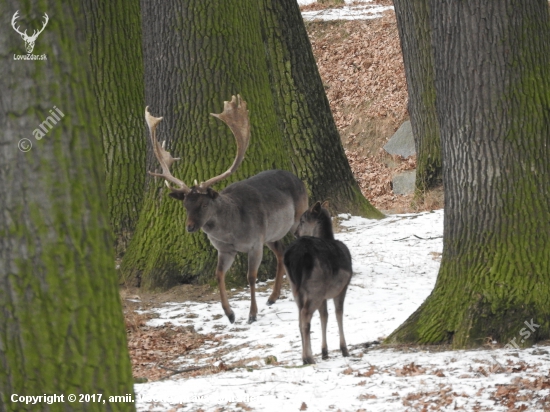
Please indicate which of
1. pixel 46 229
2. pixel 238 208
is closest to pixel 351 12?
pixel 238 208

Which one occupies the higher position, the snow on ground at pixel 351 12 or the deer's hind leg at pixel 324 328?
the snow on ground at pixel 351 12

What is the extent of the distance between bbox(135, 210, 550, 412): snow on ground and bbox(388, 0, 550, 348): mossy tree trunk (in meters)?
0.37

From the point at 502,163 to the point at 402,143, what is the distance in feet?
48.3

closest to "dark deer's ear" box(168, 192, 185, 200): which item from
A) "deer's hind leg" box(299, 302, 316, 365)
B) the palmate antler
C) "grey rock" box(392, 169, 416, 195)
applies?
the palmate antler

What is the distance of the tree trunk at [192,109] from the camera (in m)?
11.4

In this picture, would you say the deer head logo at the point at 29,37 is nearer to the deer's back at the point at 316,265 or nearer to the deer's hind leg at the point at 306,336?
the deer's back at the point at 316,265

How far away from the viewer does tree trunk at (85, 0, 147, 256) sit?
13250 millimetres

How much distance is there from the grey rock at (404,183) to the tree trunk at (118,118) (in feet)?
25.1

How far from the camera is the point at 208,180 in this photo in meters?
10.7

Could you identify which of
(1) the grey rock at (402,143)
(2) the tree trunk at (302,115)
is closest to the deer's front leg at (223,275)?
(2) the tree trunk at (302,115)

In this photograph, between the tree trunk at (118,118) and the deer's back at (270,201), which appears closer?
the deer's back at (270,201)

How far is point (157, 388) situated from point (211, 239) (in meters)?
3.85

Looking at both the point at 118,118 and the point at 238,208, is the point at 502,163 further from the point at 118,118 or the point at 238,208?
the point at 118,118

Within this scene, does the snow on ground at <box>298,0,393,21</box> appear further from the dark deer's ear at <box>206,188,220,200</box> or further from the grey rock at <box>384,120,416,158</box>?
the dark deer's ear at <box>206,188,220,200</box>
